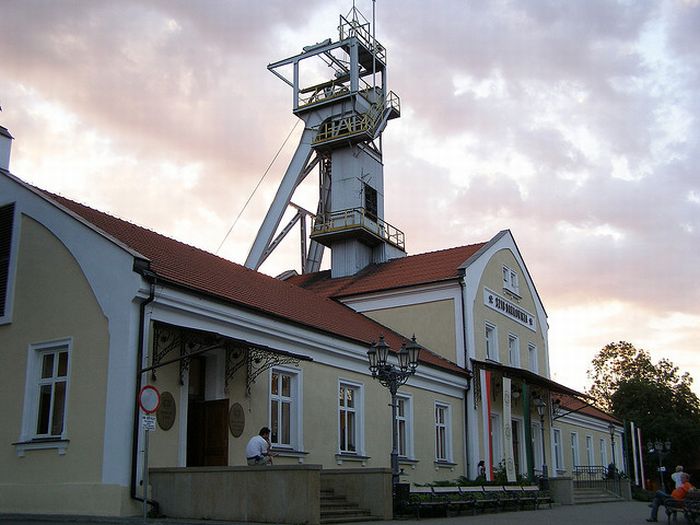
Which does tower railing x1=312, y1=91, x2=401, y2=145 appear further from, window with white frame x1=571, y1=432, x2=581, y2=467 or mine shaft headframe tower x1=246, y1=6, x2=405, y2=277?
window with white frame x1=571, y1=432, x2=581, y2=467

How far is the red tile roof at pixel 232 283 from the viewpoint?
17.9 m

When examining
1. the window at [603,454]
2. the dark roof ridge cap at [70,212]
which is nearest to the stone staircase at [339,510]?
the dark roof ridge cap at [70,212]

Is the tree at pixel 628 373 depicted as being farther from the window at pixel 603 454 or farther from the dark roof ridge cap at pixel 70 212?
the dark roof ridge cap at pixel 70 212

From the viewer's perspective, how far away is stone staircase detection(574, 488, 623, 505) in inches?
1120

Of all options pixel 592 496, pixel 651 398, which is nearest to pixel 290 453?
pixel 592 496

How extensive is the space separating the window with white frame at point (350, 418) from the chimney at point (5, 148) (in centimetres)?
949

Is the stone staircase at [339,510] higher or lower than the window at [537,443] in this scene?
lower

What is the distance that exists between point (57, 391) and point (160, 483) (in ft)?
9.61

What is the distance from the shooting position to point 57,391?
15.8 m

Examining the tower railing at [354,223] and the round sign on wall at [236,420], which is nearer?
the round sign on wall at [236,420]

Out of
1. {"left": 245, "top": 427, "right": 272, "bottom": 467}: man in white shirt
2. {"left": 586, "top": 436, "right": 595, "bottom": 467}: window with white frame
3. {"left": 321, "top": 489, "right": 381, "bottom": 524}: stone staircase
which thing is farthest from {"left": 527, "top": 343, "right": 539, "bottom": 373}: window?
{"left": 245, "top": 427, "right": 272, "bottom": 467}: man in white shirt

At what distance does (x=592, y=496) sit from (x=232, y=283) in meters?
16.9

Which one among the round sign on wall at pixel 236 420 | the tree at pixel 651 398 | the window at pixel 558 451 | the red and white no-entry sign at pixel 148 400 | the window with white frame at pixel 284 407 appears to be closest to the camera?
the red and white no-entry sign at pixel 148 400

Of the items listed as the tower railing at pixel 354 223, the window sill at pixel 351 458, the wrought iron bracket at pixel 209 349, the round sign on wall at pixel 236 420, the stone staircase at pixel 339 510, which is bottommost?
the stone staircase at pixel 339 510
